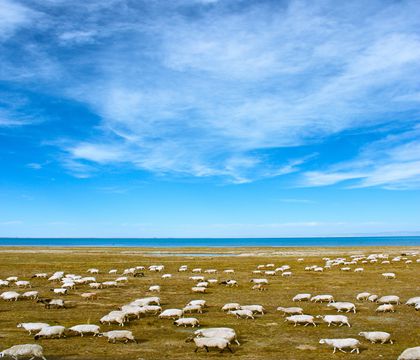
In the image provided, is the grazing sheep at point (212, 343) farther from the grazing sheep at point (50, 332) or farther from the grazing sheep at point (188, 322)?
the grazing sheep at point (50, 332)

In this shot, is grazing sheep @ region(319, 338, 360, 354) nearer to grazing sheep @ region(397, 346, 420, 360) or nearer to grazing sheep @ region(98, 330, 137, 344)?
grazing sheep @ region(397, 346, 420, 360)

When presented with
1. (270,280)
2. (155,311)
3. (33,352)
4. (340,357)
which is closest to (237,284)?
(270,280)

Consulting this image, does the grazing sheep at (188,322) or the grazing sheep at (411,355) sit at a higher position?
the grazing sheep at (411,355)

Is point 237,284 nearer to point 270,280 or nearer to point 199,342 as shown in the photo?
point 270,280

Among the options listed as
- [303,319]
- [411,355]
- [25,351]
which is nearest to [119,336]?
[25,351]

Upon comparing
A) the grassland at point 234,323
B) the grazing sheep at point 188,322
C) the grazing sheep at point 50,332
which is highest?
Result: the grazing sheep at point 50,332

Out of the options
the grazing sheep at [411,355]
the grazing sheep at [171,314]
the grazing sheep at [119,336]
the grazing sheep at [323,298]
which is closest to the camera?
the grazing sheep at [411,355]

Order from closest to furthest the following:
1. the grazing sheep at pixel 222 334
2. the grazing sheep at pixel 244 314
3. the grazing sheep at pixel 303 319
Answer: the grazing sheep at pixel 222 334 < the grazing sheep at pixel 303 319 < the grazing sheep at pixel 244 314

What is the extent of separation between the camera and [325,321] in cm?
2312

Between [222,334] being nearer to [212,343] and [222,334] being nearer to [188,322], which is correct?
[212,343]

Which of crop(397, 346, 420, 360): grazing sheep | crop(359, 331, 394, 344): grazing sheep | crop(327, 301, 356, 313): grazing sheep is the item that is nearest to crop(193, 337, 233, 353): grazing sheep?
crop(359, 331, 394, 344): grazing sheep

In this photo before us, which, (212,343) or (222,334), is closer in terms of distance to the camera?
(212,343)

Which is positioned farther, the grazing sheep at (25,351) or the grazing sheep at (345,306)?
the grazing sheep at (345,306)

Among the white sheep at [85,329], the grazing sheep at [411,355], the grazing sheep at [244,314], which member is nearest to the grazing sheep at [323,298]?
the grazing sheep at [244,314]
